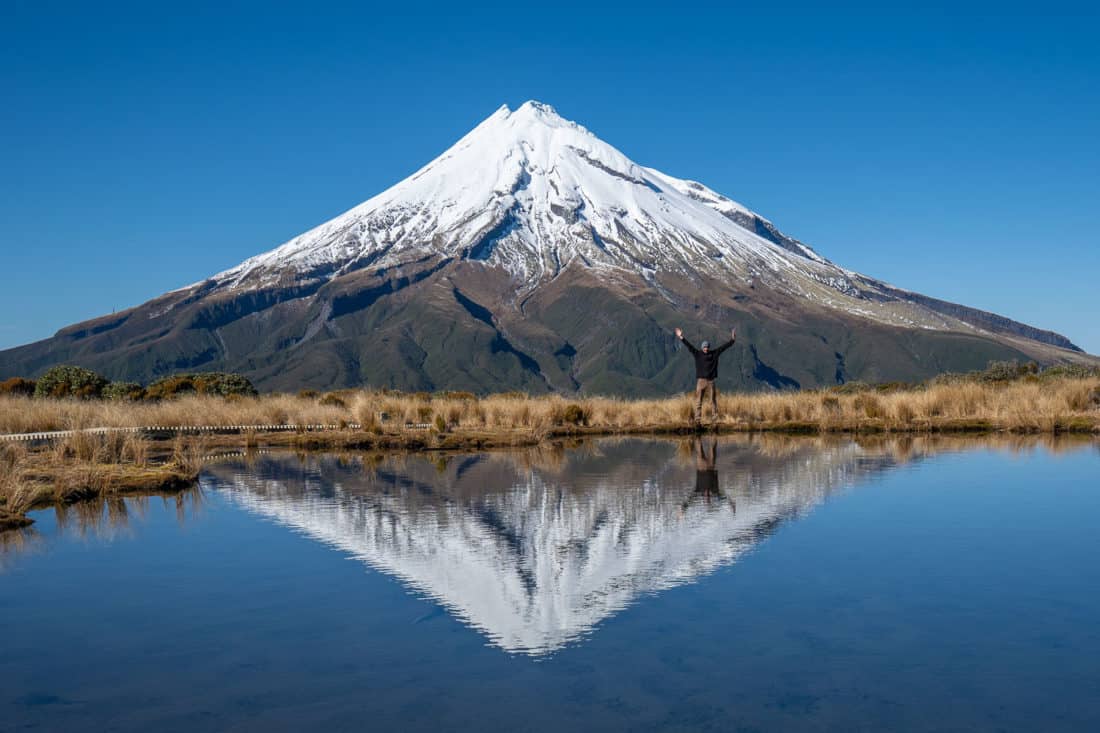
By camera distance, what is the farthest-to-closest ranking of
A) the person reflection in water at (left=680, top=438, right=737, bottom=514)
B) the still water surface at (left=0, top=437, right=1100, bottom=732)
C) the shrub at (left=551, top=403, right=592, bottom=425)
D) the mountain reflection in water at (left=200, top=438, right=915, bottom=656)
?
the shrub at (left=551, top=403, right=592, bottom=425) < the person reflection in water at (left=680, top=438, right=737, bottom=514) < the mountain reflection in water at (left=200, top=438, right=915, bottom=656) < the still water surface at (left=0, top=437, right=1100, bottom=732)

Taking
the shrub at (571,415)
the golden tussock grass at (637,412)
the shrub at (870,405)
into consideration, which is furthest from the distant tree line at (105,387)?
the shrub at (870,405)

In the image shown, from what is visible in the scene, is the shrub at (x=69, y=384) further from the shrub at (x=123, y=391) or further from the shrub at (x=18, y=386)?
the shrub at (x=18, y=386)

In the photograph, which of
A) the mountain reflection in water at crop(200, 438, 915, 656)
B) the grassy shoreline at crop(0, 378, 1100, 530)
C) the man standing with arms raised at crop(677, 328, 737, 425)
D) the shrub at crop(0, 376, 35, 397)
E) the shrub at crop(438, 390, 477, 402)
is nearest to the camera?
the mountain reflection in water at crop(200, 438, 915, 656)

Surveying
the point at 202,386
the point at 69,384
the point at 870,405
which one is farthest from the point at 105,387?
the point at 870,405

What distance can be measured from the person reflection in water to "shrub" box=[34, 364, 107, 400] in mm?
22620

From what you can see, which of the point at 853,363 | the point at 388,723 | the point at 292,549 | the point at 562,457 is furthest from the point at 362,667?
the point at 853,363

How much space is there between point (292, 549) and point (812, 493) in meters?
6.78

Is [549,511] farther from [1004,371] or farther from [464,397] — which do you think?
[1004,371]

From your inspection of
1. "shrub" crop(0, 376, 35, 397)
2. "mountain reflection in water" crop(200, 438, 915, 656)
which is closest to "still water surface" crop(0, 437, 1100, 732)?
"mountain reflection in water" crop(200, 438, 915, 656)

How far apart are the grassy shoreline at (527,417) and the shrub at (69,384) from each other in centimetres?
889

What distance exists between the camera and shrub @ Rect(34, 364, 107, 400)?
35.9 metres

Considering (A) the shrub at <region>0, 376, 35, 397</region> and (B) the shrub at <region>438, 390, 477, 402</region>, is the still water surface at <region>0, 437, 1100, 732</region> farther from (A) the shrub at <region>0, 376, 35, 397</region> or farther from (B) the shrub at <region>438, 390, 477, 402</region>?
(A) the shrub at <region>0, 376, 35, 397</region>

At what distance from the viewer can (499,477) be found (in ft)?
52.9

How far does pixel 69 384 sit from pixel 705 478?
95.4 ft
